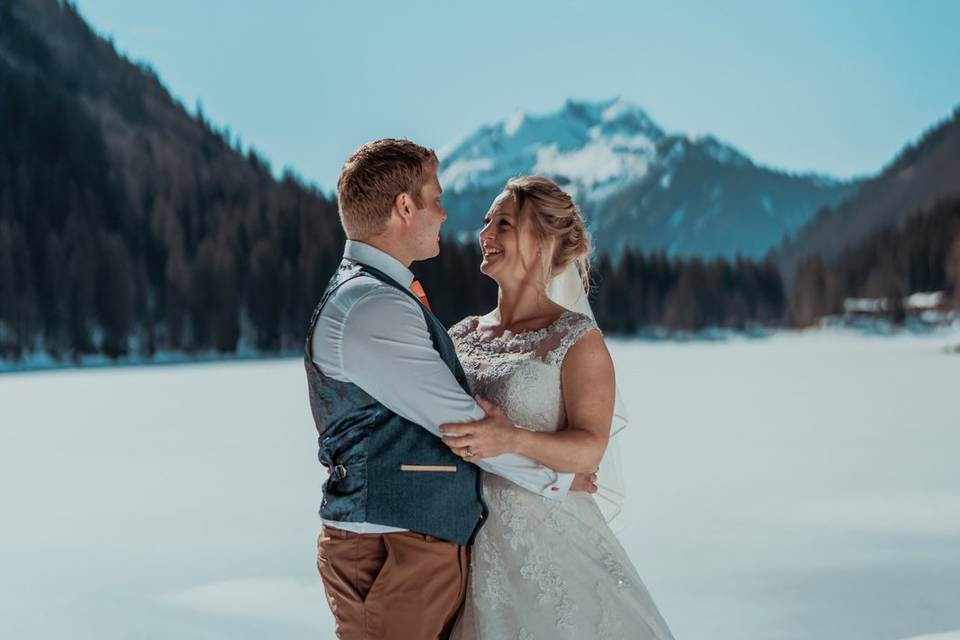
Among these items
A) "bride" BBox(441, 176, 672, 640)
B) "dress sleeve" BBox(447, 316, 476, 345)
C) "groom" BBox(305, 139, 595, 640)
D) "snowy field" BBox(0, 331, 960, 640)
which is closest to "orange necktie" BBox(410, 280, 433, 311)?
"groom" BBox(305, 139, 595, 640)

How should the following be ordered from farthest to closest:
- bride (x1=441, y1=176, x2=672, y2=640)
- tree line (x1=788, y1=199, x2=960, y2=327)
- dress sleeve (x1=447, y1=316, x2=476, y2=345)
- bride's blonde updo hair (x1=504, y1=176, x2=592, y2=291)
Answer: tree line (x1=788, y1=199, x2=960, y2=327), dress sleeve (x1=447, y1=316, x2=476, y2=345), bride's blonde updo hair (x1=504, y1=176, x2=592, y2=291), bride (x1=441, y1=176, x2=672, y2=640)

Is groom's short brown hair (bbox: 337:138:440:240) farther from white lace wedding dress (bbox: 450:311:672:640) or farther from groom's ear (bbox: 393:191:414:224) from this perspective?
white lace wedding dress (bbox: 450:311:672:640)

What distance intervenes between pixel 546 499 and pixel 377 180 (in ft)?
3.01

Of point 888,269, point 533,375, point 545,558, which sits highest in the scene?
point 888,269

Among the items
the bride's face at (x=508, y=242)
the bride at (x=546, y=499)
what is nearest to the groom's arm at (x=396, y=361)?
the bride at (x=546, y=499)

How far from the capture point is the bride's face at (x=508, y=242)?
269 centimetres

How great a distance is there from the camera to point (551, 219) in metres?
2.68

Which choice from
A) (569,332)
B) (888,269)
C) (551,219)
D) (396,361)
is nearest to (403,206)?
(396,361)

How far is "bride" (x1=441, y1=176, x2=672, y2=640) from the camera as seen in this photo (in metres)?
2.40

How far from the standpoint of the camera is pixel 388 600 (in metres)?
2.03

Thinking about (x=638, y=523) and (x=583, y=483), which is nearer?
(x=583, y=483)

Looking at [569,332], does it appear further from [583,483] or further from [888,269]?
[888,269]

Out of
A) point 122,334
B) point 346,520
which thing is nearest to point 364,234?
point 346,520

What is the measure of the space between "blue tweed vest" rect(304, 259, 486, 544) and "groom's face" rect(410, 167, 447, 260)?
4.6 inches
